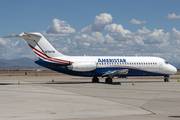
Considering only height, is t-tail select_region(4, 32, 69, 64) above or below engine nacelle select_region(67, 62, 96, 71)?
above

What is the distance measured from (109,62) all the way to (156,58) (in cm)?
851

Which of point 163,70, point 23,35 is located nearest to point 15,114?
point 23,35

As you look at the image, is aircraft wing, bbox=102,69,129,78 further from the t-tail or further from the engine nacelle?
the t-tail

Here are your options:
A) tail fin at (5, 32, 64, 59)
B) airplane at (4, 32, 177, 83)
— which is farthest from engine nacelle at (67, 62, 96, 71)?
tail fin at (5, 32, 64, 59)

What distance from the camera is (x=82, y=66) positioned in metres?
37.0

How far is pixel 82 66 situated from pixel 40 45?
6557 millimetres

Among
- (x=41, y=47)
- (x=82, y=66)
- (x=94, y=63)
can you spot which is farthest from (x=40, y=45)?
(x=94, y=63)

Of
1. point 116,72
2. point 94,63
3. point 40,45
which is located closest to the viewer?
point 40,45

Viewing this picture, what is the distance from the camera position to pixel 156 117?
11.6 metres

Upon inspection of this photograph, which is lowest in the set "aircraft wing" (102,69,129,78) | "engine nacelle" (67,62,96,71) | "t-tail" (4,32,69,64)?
"aircraft wing" (102,69,129,78)

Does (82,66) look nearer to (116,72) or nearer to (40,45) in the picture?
(116,72)

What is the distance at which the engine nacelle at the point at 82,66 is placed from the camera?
36.4 metres

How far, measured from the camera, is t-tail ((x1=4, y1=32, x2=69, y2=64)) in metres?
35.0

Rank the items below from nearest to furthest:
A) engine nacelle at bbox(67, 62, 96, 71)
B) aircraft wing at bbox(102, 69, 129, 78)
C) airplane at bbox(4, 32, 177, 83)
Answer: airplane at bbox(4, 32, 177, 83) < engine nacelle at bbox(67, 62, 96, 71) < aircraft wing at bbox(102, 69, 129, 78)
